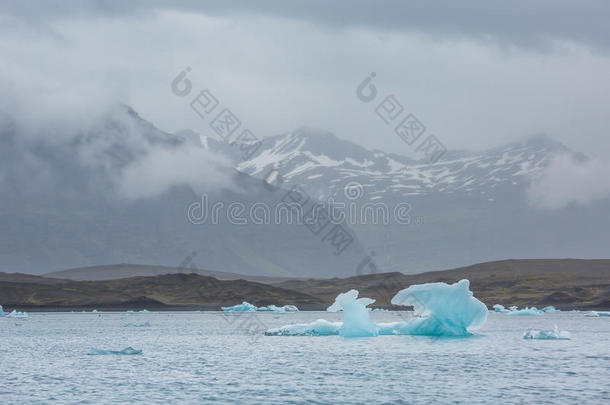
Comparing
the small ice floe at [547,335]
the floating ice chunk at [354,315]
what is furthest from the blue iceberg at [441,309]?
the small ice floe at [547,335]

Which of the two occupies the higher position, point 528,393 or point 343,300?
point 343,300

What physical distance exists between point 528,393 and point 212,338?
49442 millimetres

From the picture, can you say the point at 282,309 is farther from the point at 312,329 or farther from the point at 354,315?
the point at 354,315

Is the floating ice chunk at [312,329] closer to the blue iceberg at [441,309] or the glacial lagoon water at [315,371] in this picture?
the glacial lagoon water at [315,371]

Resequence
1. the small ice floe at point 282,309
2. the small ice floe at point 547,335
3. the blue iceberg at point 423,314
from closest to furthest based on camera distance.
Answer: the blue iceberg at point 423,314
the small ice floe at point 547,335
the small ice floe at point 282,309

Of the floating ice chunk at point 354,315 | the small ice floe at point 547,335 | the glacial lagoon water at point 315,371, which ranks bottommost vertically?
the glacial lagoon water at point 315,371

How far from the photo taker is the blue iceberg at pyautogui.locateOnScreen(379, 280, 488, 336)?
226ft

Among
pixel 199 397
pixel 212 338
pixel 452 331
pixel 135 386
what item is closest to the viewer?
pixel 199 397

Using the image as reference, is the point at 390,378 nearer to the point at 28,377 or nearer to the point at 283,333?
the point at 28,377

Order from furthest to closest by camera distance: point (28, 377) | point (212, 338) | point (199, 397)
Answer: point (212, 338)
point (28, 377)
point (199, 397)

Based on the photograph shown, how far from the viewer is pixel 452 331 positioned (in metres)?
78.0

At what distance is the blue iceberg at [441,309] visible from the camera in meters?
68.8

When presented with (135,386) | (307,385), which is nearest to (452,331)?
(307,385)

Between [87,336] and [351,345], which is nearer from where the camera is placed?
[351,345]
